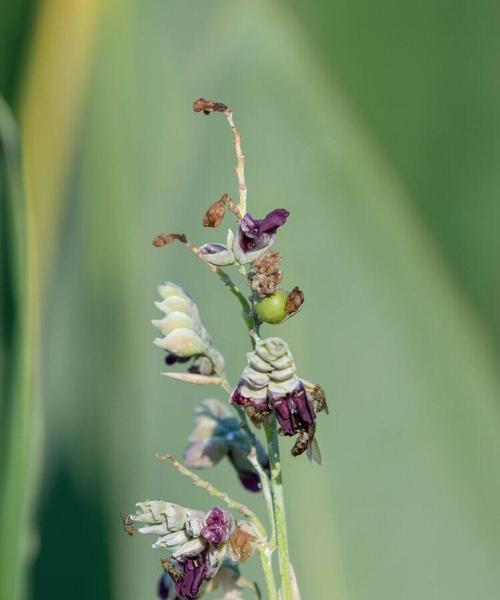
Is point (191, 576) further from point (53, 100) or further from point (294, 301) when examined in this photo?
point (53, 100)

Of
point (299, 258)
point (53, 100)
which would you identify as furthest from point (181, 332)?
point (53, 100)

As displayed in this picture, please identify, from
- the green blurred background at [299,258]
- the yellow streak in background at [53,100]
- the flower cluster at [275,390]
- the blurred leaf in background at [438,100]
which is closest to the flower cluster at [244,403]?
the flower cluster at [275,390]

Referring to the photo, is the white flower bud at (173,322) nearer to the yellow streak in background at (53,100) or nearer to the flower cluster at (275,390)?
the flower cluster at (275,390)

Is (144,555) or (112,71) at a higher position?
(112,71)

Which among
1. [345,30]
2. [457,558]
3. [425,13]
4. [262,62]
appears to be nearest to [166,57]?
[262,62]

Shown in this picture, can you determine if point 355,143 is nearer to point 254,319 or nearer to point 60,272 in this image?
point 60,272

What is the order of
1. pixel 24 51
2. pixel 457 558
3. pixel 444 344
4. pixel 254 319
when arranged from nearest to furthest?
Result: pixel 254 319, pixel 457 558, pixel 444 344, pixel 24 51

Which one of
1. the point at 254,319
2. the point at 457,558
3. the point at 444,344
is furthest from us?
the point at 444,344

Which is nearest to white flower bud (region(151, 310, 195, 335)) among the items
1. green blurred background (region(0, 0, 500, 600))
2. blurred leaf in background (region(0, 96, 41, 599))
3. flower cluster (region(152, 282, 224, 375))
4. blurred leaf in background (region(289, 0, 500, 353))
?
flower cluster (region(152, 282, 224, 375))
